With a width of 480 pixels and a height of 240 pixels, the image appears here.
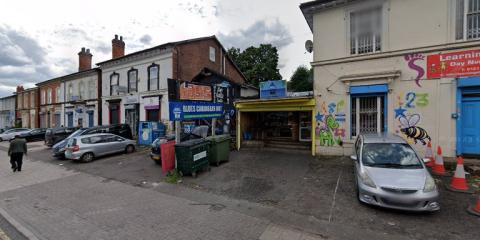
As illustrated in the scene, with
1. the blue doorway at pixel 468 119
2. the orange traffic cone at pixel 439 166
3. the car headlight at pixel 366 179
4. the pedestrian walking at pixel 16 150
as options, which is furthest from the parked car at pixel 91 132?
the blue doorway at pixel 468 119

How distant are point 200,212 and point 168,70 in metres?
13.3

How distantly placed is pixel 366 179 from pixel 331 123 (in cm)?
514

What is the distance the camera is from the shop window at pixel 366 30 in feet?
31.4

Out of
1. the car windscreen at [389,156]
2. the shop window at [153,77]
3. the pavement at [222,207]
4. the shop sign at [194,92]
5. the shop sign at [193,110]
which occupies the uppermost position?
the shop window at [153,77]

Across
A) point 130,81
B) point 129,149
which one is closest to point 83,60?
point 130,81

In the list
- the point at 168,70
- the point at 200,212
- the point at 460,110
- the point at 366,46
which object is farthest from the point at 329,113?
the point at 168,70

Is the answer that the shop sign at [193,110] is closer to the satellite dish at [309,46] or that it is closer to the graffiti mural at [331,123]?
the graffiti mural at [331,123]

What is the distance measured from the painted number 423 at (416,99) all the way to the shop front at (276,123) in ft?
11.4

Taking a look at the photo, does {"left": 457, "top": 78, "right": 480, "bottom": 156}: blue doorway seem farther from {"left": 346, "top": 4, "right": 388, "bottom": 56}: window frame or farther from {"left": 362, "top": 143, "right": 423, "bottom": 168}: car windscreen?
{"left": 362, "top": 143, "right": 423, "bottom": 168}: car windscreen

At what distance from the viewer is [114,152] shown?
43.5ft

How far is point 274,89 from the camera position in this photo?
11930 mm

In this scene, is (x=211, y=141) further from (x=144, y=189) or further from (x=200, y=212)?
(x=200, y=212)

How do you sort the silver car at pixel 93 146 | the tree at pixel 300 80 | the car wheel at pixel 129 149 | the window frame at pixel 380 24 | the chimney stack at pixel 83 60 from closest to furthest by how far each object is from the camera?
the window frame at pixel 380 24 < the silver car at pixel 93 146 < the car wheel at pixel 129 149 < the chimney stack at pixel 83 60 < the tree at pixel 300 80

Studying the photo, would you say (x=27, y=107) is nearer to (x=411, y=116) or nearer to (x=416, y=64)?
(x=411, y=116)
